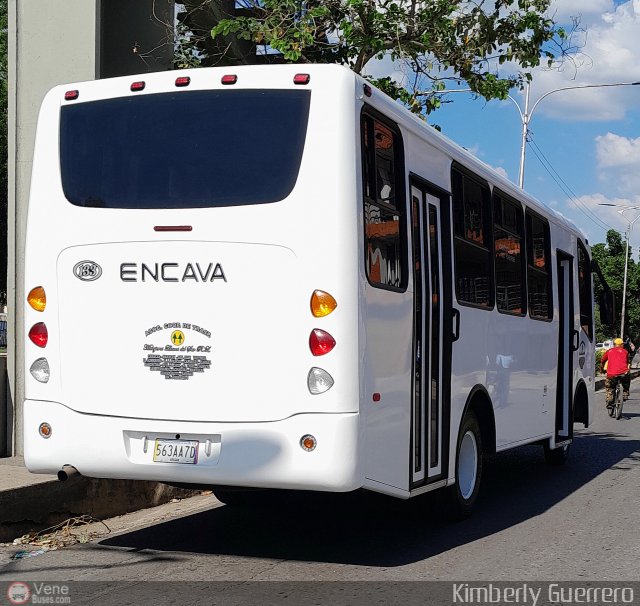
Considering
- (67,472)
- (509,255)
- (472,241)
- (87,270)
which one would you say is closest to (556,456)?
(509,255)

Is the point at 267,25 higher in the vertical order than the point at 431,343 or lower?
higher

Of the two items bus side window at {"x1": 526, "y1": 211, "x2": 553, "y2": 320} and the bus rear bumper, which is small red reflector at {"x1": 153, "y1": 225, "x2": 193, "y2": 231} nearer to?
the bus rear bumper

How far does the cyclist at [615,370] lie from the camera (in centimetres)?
2170

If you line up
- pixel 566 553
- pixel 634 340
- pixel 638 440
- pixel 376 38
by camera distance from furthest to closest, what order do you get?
pixel 634 340, pixel 638 440, pixel 376 38, pixel 566 553

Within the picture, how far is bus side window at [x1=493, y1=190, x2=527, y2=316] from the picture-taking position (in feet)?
31.1

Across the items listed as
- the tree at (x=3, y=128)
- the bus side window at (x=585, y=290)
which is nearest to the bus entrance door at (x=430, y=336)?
the bus side window at (x=585, y=290)

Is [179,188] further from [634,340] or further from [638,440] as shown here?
[634,340]

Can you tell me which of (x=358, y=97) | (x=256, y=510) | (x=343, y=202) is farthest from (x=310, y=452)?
(x=256, y=510)

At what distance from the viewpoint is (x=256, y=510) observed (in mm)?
8945

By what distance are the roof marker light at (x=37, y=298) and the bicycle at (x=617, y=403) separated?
16696mm

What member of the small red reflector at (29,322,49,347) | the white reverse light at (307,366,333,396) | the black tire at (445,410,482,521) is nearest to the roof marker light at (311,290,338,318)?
the white reverse light at (307,366,333,396)

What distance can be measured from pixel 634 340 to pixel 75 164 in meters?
76.3

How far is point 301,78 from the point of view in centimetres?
652

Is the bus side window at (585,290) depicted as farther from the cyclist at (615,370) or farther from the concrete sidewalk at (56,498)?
the cyclist at (615,370)
